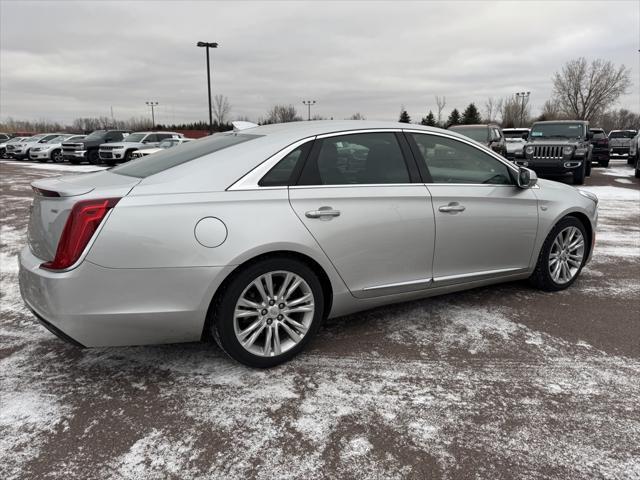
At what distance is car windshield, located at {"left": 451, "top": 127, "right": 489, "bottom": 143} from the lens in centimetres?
1529

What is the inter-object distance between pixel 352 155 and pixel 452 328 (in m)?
1.56

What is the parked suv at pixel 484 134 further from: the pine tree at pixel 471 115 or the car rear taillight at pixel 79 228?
the pine tree at pixel 471 115

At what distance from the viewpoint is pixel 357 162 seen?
3.53m

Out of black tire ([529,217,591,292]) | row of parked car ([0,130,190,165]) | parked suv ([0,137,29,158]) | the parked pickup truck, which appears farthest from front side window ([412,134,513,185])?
parked suv ([0,137,29,158])

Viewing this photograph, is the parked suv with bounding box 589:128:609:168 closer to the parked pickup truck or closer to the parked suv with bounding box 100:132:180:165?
the parked pickup truck

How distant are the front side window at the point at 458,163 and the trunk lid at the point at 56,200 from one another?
2162 mm

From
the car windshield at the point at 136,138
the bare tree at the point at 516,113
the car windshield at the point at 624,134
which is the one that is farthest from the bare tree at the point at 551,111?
the car windshield at the point at 136,138

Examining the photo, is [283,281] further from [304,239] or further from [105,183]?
[105,183]

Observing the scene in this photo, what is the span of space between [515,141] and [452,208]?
21512 millimetres

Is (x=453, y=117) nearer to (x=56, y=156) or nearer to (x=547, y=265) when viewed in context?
(x=56, y=156)

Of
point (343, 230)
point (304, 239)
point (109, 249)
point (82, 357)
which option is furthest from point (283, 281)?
point (82, 357)

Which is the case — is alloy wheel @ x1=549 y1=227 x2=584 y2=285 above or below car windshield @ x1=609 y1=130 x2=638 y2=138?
below

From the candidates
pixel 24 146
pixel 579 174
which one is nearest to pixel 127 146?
pixel 24 146

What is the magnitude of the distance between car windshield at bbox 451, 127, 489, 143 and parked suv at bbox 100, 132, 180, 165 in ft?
44.6
